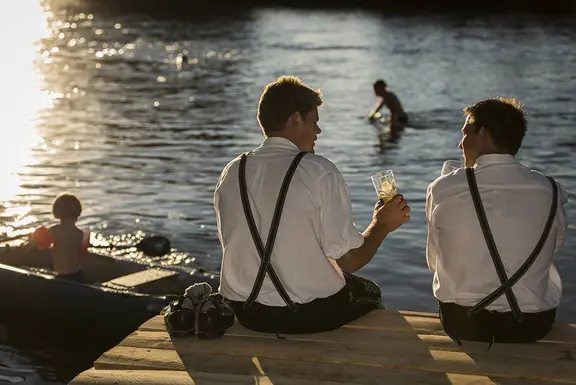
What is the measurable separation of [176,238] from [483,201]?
12065 mm

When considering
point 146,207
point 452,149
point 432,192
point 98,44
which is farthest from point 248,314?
point 98,44

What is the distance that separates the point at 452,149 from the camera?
26.4m

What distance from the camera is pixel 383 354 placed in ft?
21.4

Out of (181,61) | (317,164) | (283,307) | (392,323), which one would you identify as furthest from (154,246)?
(181,61)

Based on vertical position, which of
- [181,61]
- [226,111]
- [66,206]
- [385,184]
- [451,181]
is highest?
[451,181]

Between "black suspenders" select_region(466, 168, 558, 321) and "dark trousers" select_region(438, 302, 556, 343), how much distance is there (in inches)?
2.5

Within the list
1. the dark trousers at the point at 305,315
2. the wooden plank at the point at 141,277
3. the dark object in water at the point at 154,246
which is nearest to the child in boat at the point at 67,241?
the wooden plank at the point at 141,277

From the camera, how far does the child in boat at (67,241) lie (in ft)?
40.0

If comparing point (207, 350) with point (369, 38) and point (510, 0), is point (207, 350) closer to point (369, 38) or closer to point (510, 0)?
point (369, 38)

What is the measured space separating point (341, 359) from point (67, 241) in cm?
679

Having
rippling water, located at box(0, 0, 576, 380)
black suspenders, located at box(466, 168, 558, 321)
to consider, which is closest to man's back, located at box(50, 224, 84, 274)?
rippling water, located at box(0, 0, 576, 380)

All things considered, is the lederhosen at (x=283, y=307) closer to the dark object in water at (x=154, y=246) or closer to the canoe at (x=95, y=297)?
the canoe at (x=95, y=297)

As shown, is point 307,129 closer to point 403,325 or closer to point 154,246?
point 403,325

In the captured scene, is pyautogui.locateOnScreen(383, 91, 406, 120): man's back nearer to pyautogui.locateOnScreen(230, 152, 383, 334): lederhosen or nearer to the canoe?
the canoe
